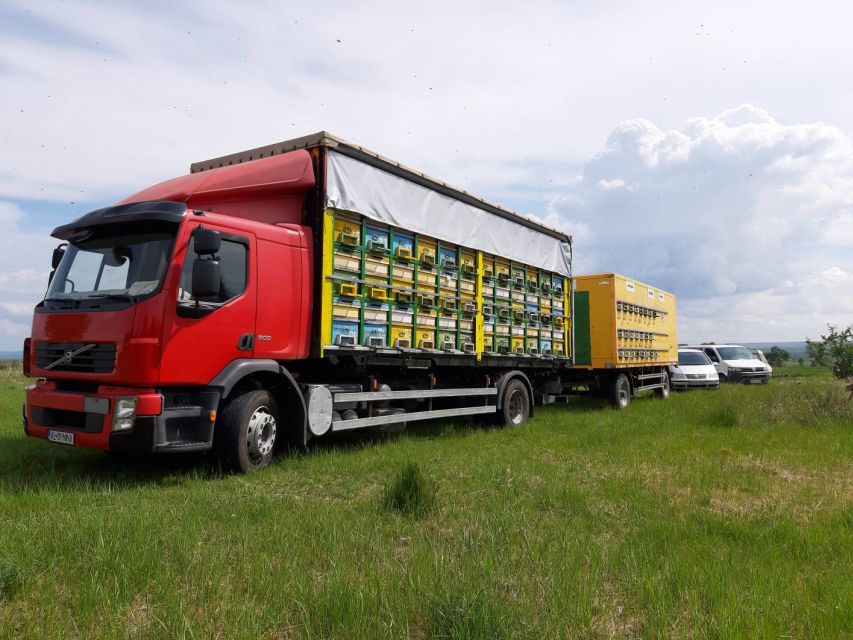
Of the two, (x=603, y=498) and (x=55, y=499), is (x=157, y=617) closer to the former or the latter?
(x=55, y=499)

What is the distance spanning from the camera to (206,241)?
19.1ft

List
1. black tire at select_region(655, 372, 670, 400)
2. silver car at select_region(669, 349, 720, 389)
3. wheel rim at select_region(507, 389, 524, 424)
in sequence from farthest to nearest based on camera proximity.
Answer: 1. silver car at select_region(669, 349, 720, 389)
2. black tire at select_region(655, 372, 670, 400)
3. wheel rim at select_region(507, 389, 524, 424)

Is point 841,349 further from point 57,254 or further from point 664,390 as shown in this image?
point 57,254

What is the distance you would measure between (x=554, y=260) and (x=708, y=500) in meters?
7.67

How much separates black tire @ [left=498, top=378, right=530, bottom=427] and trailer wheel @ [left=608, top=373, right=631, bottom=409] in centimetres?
384

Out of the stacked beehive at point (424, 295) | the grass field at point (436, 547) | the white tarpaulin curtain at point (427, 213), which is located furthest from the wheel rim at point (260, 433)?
the white tarpaulin curtain at point (427, 213)

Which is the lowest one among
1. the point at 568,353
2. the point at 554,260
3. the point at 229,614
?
the point at 229,614

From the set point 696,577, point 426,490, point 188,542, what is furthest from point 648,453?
point 188,542

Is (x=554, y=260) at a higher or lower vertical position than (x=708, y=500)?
higher

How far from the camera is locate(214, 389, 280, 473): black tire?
20.7 ft

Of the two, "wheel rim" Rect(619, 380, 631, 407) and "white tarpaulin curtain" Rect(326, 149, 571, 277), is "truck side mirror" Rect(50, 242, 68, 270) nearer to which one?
"white tarpaulin curtain" Rect(326, 149, 571, 277)

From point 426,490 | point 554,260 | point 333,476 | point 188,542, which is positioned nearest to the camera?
point 188,542

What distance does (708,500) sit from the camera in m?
5.45

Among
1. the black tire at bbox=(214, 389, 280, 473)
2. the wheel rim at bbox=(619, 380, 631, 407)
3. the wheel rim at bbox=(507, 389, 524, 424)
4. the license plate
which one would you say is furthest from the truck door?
the wheel rim at bbox=(619, 380, 631, 407)
